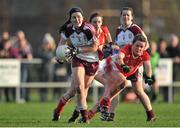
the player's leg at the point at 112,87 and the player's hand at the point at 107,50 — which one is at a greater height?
the player's hand at the point at 107,50

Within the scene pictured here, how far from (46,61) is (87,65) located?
11808 mm

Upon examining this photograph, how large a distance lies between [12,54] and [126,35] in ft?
37.5

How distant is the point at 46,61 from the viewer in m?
28.6

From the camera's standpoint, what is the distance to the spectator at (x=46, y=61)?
93.0ft

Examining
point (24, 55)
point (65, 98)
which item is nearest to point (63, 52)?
point (65, 98)

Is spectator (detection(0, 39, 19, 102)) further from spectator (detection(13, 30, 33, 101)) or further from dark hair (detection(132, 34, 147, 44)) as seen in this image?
dark hair (detection(132, 34, 147, 44))

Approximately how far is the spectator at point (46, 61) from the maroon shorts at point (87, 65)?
441 inches

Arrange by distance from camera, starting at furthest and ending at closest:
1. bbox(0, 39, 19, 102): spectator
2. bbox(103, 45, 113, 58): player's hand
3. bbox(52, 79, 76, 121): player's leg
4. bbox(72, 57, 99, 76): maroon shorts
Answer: bbox(0, 39, 19, 102): spectator → bbox(103, 45, 113, 58): player's hand → bbox(52, 79, 76, 121): player's leg → bbox(72, 57, 99, 76): maroon shorts

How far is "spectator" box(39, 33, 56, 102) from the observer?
28.4 metres

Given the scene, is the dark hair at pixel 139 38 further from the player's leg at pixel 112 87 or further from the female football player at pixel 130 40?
the player's leg at pixel 112 87

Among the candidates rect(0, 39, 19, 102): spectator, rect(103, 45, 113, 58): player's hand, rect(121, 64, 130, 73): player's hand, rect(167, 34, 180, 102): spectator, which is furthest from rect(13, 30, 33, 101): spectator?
rect(121, 64, 130, 73): player's hand

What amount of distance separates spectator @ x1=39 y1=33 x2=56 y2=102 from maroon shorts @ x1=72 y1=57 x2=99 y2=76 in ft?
36.7

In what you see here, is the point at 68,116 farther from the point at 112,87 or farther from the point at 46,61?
the point at 46,61

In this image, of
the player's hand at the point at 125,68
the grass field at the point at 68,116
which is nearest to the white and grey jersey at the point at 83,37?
the player's hand at the point at 125,68
